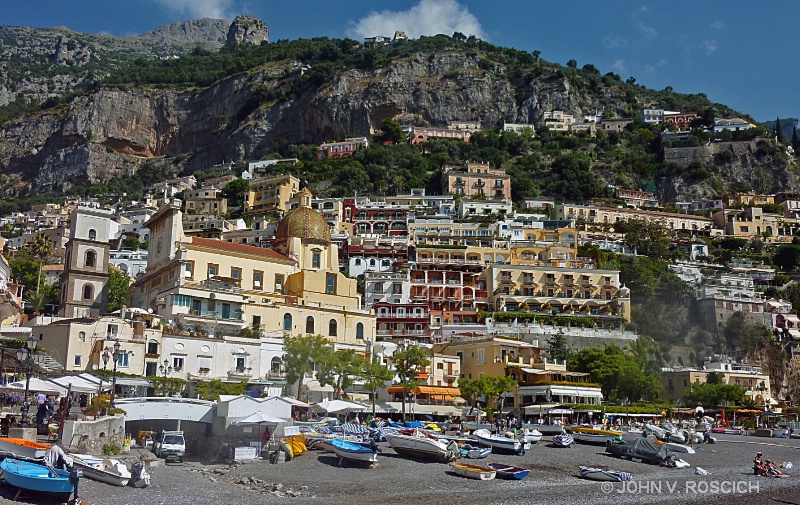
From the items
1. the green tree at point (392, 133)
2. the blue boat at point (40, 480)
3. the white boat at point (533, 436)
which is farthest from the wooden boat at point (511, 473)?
the green tree at point (392, 133)

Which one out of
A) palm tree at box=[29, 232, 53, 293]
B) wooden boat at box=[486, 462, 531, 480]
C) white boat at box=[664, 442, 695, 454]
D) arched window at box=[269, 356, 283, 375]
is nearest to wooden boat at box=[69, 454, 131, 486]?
wooden boat at box=[486, 462, 531, 480]

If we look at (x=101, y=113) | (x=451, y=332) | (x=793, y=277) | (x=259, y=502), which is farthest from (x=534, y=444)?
(x=101, y=113)

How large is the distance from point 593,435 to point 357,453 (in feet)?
51.8

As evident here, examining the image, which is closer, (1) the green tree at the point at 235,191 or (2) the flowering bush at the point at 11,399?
(2) the flowering bush at the point at 11,399

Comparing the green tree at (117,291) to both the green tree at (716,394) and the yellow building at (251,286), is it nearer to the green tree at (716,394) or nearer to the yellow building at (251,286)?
the yellow building at (251,286)

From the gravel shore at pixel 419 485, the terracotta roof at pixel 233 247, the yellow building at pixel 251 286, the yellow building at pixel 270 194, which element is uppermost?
the yellow building at pixel 270 194

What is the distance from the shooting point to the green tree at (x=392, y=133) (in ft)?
466

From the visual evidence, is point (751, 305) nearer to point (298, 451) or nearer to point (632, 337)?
point (632, 337)

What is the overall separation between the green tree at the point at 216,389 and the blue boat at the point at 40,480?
61.7 ft

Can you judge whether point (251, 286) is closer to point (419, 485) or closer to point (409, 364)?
point (409, 364)

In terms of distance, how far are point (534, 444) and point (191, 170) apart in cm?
13366

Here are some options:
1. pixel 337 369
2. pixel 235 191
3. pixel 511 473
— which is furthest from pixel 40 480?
pixel 235 191

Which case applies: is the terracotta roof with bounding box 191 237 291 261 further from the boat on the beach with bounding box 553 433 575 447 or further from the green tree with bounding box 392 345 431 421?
the boat on the beach with bounding box 553 433 575 447

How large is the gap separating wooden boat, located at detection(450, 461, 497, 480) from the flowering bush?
707 inches
